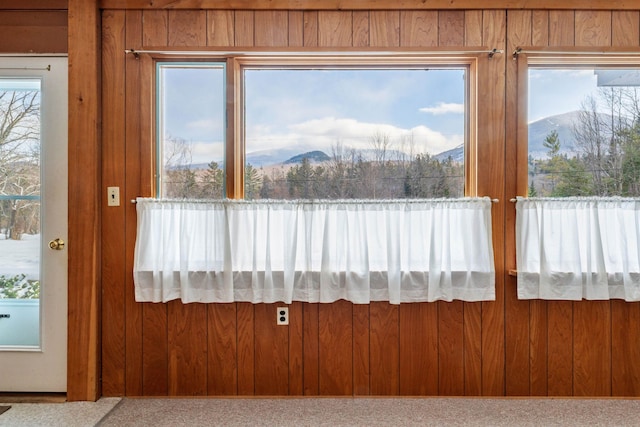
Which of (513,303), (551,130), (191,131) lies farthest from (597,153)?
(191,131)

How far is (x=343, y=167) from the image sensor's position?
236 centimetres

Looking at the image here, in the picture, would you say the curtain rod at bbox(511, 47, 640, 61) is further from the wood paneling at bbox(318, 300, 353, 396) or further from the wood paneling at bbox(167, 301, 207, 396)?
the wood paneling at bbox(167, 301, 207, 396)

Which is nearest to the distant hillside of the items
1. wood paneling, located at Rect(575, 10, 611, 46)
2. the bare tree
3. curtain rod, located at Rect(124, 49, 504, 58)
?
curtain rod, located at Rect(124, 49, 504, 58)

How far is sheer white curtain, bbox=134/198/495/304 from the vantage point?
87.3 inches

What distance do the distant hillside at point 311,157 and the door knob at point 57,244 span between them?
139 centimetres

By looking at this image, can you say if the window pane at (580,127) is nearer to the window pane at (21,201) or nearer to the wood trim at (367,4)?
the wood trim at (367,4)

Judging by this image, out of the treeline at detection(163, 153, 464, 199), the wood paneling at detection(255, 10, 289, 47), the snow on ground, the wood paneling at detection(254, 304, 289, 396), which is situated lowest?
the wood paneling at detection(254, 304, 289, 396)

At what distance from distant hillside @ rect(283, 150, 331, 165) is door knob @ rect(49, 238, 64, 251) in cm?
139

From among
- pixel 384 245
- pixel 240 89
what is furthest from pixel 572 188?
pixel 240 89

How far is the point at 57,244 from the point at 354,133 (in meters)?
1.87

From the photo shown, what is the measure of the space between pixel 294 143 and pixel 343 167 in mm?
333

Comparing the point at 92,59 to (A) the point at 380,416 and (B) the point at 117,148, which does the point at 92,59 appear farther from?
(A) the point at 380,416

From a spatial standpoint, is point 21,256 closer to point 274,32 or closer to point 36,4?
point 36,4

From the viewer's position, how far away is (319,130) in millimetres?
2369
